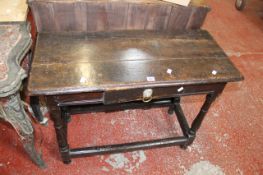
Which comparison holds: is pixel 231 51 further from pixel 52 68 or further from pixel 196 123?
pixel 52 68

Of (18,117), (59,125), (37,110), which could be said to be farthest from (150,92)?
(37,110)

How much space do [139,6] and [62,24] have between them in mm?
409

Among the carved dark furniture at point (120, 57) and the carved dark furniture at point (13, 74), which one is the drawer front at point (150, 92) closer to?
the carved dark furniture at point (120, 57)

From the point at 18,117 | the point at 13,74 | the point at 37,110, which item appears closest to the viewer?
the point at 13,74

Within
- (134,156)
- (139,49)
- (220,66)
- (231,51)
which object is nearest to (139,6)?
(139,49)

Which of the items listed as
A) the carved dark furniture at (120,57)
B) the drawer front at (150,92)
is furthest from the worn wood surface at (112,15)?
the drawer front at (150,92)

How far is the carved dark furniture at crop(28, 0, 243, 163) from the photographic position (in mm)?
943

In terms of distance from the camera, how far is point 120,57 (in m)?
1.06

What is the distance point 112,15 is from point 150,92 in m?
0.49

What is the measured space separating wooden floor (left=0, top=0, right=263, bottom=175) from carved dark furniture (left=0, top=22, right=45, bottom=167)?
314mm

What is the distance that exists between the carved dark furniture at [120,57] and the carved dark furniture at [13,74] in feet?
0.19

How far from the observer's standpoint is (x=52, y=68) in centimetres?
96

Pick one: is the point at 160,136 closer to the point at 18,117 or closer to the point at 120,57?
the point at 120,57

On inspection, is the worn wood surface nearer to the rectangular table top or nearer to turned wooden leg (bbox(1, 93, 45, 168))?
the rectangular table top
